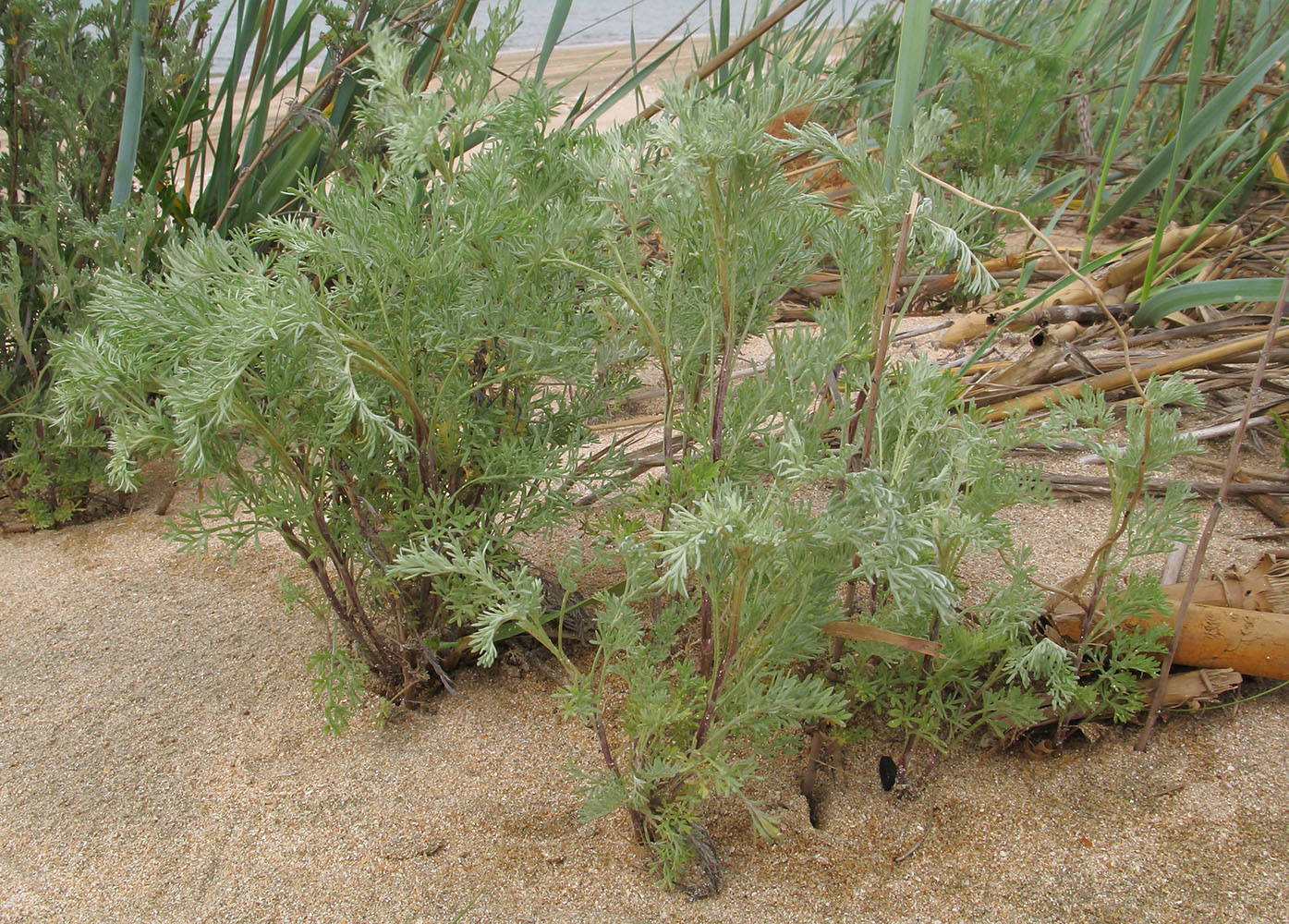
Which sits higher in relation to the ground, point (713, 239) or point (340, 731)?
point (713, 239)

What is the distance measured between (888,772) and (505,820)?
590 millimetres

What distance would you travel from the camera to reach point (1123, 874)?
1409mm

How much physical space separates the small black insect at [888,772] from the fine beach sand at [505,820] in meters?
0.02

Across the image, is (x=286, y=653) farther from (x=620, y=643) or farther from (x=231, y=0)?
(x=231, y=0)

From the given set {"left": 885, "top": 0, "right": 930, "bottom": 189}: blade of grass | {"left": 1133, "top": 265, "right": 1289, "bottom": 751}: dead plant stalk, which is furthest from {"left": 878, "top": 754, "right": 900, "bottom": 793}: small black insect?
{"left": 885, "top": 0, "right": 930, "bottom": 189}: blade of grass

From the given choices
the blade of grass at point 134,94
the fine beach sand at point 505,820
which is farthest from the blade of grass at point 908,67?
the blade of grass at point 134,94

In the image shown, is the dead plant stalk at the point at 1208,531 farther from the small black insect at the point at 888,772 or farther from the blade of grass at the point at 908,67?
the blade of grass at the point at 908,67

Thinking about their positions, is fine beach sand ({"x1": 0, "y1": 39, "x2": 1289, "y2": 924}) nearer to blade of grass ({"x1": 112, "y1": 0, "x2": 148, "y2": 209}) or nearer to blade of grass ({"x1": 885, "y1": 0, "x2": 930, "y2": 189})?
blade of grass ({"x1": 885, "y1": 0, "x2": 930, "y2": 189})

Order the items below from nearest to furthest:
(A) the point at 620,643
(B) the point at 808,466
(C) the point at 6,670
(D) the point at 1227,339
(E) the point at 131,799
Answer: (B) the point at 808,466 → (A) the point at 620,643 → (E) the point at 131,799 → (C) the point at 6,670 → (D) the point at 1227,339

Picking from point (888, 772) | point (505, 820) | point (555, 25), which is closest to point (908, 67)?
point (555, 25)

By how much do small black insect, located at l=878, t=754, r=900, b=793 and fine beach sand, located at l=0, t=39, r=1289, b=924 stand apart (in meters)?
0.02

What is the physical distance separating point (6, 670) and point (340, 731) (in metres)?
0.77

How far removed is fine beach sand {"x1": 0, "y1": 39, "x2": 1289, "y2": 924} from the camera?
4.63 feet

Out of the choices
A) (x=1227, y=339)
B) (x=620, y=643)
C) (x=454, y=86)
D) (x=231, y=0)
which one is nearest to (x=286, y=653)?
(x=620, y=643)
